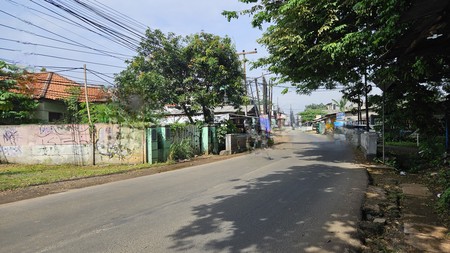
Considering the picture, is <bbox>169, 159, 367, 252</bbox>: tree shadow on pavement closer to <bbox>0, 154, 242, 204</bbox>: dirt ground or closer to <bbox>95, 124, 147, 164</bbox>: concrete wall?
<bbox>0, 154, 242, 204</bbox>: dirt ground

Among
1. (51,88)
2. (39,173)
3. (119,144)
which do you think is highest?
(51,88)

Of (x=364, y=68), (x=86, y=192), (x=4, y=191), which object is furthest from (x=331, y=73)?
(x=4, y=191)

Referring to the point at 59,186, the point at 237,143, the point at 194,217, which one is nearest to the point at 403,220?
the point at 194,217

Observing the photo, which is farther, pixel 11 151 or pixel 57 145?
pixel 11 151

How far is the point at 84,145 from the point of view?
15.7 meters

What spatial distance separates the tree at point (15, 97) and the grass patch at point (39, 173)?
383cm

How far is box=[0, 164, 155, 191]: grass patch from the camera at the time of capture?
10656mm

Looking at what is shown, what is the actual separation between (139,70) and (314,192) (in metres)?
15.8

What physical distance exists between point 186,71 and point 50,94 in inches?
358

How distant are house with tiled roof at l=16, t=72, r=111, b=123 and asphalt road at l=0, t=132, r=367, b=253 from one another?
12.5 m

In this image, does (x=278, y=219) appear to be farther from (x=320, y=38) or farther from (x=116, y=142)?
(x=116, y=142)

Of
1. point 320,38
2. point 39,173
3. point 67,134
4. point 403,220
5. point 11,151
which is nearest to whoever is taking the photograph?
point 403,220

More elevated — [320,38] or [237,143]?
[320,38]

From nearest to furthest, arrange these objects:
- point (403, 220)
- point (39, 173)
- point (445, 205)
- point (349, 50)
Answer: point (403, 220) → point (445, 205) → point (349, 50) → point (39, 173)
